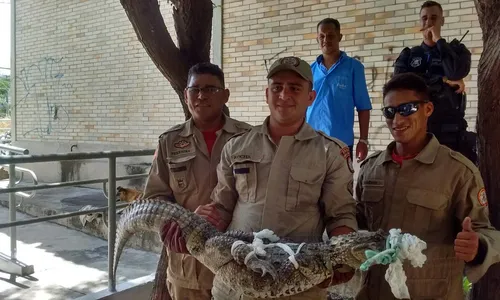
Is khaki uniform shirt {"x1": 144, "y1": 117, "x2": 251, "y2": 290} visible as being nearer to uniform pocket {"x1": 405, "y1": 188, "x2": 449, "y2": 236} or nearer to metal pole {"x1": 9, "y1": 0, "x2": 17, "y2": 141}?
uniform pocket {"x1": 405, "y1": 188, "x2": 449, "y2": 236}

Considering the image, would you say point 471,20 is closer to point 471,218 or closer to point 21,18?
point 471,218

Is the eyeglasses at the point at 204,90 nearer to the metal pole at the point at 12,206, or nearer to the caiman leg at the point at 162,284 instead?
the caiman leg at the point at 162,284

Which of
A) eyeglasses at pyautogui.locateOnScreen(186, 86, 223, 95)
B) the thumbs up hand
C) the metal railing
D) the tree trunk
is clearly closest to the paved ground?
the metal railing

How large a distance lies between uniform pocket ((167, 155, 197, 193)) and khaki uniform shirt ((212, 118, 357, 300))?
50 centimetres

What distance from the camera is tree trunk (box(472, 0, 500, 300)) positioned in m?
2.46

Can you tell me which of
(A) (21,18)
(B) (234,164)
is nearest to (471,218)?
(B) (234,164)

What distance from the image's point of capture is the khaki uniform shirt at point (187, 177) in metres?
2.48

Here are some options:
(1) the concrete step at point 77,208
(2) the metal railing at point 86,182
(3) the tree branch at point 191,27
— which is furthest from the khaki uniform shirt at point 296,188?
(1) the concrete step at point 77,208

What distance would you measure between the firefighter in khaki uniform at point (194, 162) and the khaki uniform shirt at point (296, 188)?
0.46 m

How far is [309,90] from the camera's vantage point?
2.05 metres

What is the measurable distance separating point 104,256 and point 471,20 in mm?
5571

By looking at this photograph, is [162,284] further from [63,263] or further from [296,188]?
[63,263]

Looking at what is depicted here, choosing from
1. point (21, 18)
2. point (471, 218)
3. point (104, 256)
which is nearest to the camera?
point (471, 218)

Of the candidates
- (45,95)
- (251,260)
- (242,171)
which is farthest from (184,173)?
(45,95)
